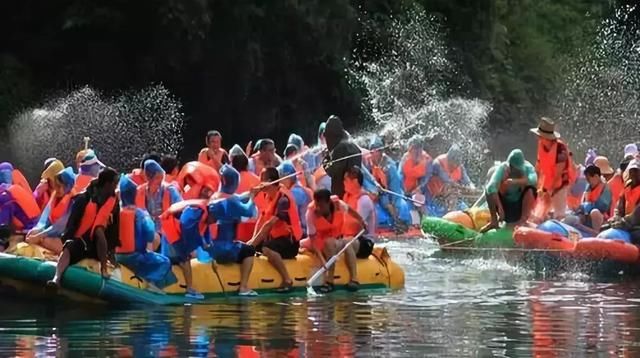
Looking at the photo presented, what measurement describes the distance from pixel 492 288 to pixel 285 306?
2.82m

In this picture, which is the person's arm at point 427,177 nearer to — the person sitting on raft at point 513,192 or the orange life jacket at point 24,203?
the person sitting on raft at point 513,192

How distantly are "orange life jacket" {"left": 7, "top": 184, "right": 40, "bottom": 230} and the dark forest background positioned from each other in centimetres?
1485

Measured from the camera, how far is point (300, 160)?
2084 centimetres

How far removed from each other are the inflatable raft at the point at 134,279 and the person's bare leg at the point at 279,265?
48 millimetres

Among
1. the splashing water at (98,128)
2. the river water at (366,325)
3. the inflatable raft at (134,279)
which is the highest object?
the splashing water at (98,128)

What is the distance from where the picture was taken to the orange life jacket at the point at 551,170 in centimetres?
2044

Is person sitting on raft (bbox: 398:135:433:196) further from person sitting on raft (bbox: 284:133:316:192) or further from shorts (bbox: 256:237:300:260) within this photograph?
shorts (bbox: 256:237:300:260)

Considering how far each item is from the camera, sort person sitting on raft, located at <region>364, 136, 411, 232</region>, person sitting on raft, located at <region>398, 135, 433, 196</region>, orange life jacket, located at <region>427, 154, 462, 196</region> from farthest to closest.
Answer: orange life jacket, located at <region>427, 154, 462, 196</region> → person sitting on raft, located at <region>398, 135, 433, 196</region> → person sitting on raft, located at <region>364, 136, 411, 232</region>

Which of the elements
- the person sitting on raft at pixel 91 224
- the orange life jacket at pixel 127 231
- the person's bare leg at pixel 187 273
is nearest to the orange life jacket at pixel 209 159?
the person's bare leg at pixel 187 273

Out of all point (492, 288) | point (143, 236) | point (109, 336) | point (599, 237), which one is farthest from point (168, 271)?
point (599, 237)

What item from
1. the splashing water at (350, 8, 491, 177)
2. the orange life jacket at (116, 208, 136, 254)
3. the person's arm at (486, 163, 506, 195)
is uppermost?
the splashing water at (350, 8, 491, 177)

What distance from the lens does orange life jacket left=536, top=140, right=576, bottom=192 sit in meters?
20.4

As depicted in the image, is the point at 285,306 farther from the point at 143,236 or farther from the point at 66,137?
the point at 66,137

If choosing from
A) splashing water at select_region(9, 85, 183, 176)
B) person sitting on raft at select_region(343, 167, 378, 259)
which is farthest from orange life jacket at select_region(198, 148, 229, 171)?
splashing water at select_region(9, 85, 183, 176)
